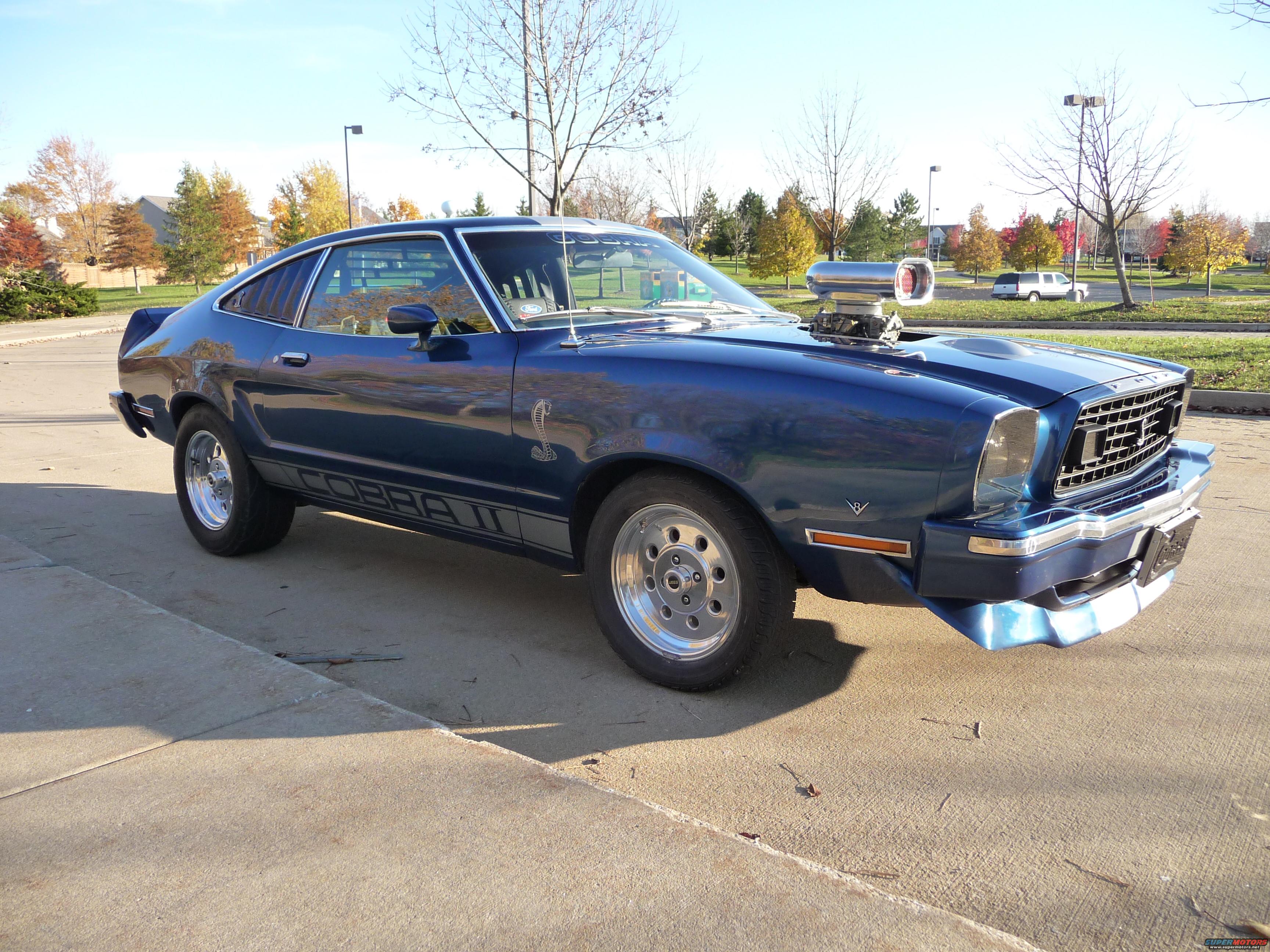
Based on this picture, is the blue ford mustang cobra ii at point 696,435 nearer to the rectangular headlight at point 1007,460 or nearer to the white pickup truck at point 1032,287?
the rectangular headlight at point 1007,460

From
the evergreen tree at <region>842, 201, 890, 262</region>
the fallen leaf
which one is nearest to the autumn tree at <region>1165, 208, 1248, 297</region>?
the evergreen tree at <region>842, 201, 890, 262</region>

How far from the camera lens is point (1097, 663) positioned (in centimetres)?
358

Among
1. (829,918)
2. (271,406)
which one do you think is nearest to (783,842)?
(829,918)

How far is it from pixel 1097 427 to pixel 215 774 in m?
2.72

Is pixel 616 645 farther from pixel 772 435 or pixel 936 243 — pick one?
pixel 936 243

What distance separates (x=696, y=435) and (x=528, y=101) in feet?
40.4

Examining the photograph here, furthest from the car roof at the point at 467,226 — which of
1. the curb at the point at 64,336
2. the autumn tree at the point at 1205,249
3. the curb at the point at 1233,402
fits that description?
the autumn tree at the point at 1205,249

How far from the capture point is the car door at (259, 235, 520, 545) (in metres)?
3.74

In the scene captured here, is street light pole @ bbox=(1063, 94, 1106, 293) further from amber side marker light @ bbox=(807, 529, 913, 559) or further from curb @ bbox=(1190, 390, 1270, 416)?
amber side marker light @ bbox=(807, 529, 913, 559)

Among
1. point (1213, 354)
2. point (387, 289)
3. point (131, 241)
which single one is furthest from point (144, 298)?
point (387, 289)

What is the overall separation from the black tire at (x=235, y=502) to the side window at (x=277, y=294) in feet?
1.80

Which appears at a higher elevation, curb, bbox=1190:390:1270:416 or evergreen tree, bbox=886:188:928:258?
evergreen tree, bbox=886:188:928:258

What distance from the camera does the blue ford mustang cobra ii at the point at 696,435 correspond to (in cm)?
279

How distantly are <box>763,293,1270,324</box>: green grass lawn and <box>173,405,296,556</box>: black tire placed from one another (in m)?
Answer: 14.1
